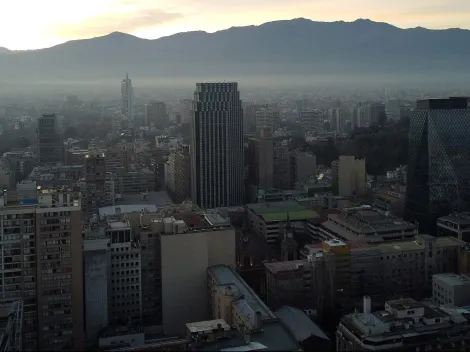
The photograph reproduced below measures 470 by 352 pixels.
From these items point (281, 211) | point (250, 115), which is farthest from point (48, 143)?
point (250, 115)

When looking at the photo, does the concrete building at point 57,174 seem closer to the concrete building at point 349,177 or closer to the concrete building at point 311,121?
the concrete building at point 349,177

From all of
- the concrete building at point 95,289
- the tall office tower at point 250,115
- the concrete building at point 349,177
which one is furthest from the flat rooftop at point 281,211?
the tall office tower at point 250,115

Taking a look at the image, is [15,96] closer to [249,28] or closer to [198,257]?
[249,28]

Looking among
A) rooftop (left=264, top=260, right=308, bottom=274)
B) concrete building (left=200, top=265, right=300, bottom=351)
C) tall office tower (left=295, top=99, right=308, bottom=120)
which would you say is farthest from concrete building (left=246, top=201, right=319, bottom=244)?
tall office tower (left=295, top=99, right=308, bottom=120)

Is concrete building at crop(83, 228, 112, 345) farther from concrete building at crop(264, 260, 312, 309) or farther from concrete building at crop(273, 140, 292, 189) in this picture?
concrete building at crop(273, 140, 292, 189)

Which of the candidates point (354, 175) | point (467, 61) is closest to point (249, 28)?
point (467, 61)

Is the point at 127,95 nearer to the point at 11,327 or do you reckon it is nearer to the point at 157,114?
the point at 157,114

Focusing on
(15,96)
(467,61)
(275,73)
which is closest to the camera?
(15,96)
